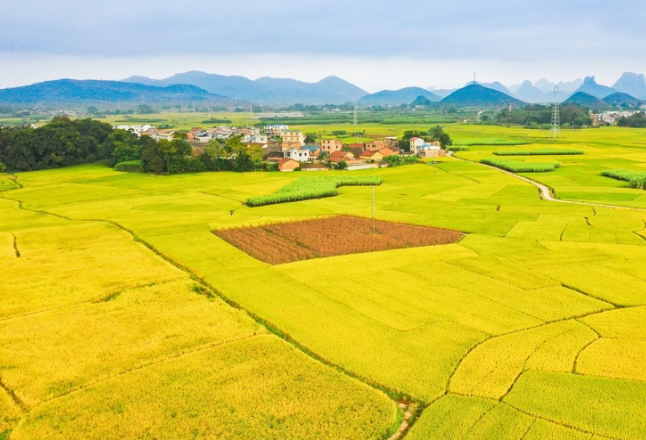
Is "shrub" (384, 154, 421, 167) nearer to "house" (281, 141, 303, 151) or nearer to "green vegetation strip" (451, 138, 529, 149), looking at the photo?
"house" (281, 141, 303, 151)

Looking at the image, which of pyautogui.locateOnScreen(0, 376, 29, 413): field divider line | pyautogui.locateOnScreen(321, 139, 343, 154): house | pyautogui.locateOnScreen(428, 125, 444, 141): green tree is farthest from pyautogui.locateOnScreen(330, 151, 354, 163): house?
pyautogui.locateOnScreen(0, 376, 29, 413): field divider line

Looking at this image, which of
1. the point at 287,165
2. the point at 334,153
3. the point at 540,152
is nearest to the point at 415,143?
the point at 334,153

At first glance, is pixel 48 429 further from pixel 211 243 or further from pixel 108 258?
pixel 211 243

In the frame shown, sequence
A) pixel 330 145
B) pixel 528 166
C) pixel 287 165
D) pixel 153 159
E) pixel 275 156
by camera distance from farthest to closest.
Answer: pixel 330 145 → pixel 275 156 → pixel 287 165 → pixel 153 159 → pixel 528 166

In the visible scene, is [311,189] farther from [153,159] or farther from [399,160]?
A: [399,160]

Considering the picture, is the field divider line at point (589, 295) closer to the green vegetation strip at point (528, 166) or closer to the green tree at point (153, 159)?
the green vegetation strip at point (528, 166)

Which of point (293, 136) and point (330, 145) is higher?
point (293, 136)
